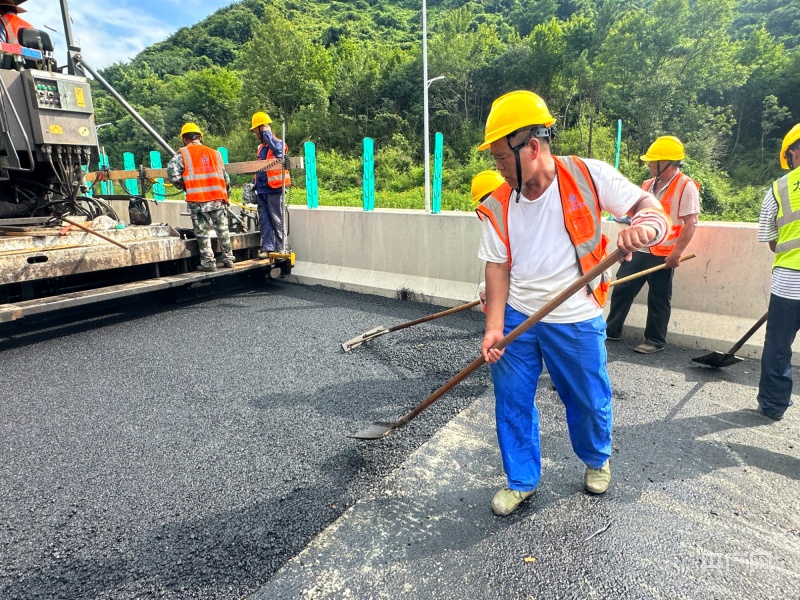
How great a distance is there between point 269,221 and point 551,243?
217 inches

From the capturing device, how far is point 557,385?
87.7 inches

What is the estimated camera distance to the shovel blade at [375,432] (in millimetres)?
2631

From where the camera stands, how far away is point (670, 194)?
391 cm

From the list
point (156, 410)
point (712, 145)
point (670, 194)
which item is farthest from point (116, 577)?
point (712, 145)

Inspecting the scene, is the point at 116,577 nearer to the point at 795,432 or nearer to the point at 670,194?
the point at 795,432

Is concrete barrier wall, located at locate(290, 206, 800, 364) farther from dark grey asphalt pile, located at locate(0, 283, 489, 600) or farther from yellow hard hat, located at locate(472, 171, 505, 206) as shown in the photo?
yellow hard hat, located at locate(472, 171, 505, 206)

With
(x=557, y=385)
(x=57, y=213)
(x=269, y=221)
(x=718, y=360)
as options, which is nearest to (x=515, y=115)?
(x=557, y=385)

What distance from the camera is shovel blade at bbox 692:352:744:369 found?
364 centimetres

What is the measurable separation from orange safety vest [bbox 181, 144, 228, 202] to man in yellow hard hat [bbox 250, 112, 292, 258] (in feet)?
2.85

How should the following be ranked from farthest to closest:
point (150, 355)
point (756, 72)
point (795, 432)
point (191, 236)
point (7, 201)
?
point (756, 72), point (191, 236), point (7, 201), point (150, 355), point (795, 432)

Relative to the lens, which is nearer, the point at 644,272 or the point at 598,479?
the point at 598,479

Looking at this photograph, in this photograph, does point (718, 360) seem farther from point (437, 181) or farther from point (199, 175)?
point (199, 175)

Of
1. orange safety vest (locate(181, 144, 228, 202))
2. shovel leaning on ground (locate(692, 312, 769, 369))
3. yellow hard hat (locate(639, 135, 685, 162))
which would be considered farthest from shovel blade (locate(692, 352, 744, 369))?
orange safety vest (locate(181, 144, 228, 202))

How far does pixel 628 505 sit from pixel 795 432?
1.45 m
